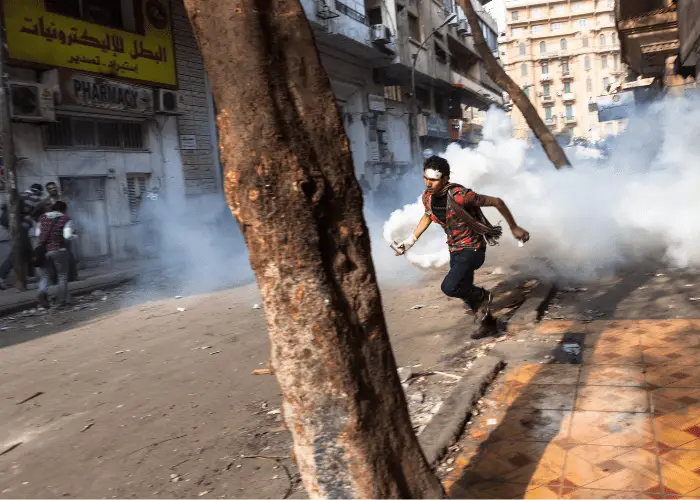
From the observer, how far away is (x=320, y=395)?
7.55 feet

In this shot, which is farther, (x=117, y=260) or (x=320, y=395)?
(x=117, y=260)

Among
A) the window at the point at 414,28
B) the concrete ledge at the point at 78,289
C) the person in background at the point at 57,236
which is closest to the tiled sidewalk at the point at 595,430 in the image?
the person in background at the point at 57,236

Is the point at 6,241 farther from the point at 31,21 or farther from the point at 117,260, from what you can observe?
the point at 31,21

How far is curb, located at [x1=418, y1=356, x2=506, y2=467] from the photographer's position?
350 cm

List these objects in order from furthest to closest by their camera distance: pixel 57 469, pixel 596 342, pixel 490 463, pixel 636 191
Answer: pixel 636 191
pixel 596 342
pixel 57 469
pixel 490 463

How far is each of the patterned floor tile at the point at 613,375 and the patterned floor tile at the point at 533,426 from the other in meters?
0.58

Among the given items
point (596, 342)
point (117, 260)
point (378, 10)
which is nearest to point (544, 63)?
point (378, 10)

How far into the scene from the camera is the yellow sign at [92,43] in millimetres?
13391

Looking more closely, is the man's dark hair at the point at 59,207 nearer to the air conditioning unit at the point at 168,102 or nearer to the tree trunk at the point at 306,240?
the air conditioning unit at the point at 168,102

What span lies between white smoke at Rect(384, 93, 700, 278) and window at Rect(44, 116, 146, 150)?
28.4ft

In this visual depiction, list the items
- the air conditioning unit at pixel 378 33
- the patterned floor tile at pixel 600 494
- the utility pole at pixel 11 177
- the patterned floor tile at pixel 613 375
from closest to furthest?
the patterned floor tile at pixel 600 494 < the patterned floor tile at pixel 613 375 < the utility pole at pixel 11 177 < the air conditioning unit at pixel 378 33

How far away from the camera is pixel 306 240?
2246 mm

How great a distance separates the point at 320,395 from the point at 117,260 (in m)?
14.3

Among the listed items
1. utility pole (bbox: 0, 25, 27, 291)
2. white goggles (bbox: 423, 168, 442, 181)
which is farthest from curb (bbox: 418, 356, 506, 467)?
utility pole (bbox: 0, 25, 27, 291)
